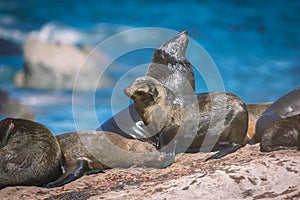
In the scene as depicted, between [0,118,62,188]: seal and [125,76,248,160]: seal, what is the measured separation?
1.40 metres

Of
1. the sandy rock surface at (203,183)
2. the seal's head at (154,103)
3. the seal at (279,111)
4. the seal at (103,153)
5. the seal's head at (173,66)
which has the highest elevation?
the seal's head at (173,66)

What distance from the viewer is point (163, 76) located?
7.90 metres

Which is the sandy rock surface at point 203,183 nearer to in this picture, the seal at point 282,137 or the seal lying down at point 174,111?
the seal at point 282,137

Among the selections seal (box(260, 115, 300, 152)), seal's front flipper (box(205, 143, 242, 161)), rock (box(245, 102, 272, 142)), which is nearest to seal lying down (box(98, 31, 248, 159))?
seal's front flipper (box(205, 143, 242, 161))

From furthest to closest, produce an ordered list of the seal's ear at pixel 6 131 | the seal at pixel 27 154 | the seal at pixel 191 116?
the seal at pixel 191 116 → the seal's ear at pixel 6 131 → the seal at pixel 27 154

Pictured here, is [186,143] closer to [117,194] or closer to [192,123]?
[192,123]

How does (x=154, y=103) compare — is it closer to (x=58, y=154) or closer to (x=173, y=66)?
(x=173, y=66)

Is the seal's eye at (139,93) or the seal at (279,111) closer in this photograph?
the seal's eye at (139,93)

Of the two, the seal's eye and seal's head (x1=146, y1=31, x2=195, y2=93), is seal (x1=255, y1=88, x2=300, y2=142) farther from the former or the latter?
the seal's eye

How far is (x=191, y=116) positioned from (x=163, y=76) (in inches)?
37.5

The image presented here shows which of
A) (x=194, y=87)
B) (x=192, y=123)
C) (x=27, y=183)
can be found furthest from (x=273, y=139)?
(x=27, y=183)

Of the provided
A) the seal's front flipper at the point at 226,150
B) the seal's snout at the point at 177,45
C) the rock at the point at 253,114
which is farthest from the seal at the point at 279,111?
the seal's snout at the point at 177,45

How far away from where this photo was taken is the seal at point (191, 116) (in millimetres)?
7246

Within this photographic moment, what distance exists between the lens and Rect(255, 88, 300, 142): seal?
24.4ft
